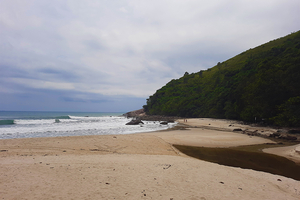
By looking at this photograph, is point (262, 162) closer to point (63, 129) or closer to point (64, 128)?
point (63, 129)

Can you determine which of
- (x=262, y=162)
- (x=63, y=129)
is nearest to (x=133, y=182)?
(x=262, y=162)

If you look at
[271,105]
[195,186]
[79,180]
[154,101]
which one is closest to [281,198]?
[195,186]

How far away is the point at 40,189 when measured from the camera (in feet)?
14.7

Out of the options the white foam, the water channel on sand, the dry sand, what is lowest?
the water channel on sand

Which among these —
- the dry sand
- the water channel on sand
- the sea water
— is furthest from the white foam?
the dry sand

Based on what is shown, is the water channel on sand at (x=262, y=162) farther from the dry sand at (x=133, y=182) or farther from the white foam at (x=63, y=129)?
the white foam at (x=63, y=129)

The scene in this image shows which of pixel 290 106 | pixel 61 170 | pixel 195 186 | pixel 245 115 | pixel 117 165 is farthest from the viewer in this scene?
pixel 245 115

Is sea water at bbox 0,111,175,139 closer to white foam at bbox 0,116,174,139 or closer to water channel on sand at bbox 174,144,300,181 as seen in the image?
white foam at bbox 0,116,174,139

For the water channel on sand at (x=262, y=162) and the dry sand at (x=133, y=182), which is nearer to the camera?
the dry sand at (x=133, y=182)

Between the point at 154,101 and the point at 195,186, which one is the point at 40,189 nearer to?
the point at 195,186

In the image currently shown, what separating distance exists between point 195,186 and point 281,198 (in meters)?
2.63

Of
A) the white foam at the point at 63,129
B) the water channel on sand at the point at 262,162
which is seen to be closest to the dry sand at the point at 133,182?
the water channel on sand at the point at 262,162

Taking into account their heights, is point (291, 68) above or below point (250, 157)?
above

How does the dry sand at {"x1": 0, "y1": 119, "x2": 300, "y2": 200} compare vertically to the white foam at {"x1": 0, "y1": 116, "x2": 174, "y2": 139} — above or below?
above
